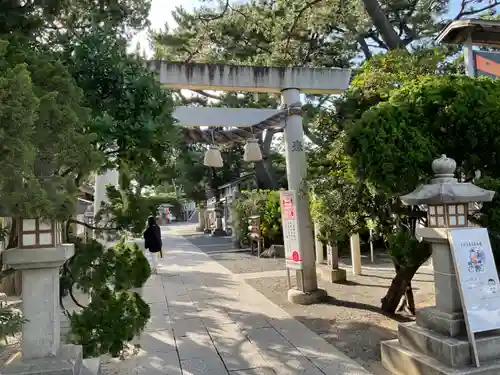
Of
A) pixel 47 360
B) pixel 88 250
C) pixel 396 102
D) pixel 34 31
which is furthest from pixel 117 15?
pixel 47 360

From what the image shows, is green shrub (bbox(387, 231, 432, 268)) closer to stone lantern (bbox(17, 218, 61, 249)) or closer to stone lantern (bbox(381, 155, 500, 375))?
stone lantern (bbox(381, 155, 500, 375))

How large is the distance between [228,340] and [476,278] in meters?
3.37

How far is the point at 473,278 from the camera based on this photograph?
4062mm

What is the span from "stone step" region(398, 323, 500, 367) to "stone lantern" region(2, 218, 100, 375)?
10.9 feet

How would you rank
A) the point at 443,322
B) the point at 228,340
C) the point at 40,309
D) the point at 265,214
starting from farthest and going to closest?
the point at 265,214, the point at 228,340, the point at 443,322, the point at 40,309

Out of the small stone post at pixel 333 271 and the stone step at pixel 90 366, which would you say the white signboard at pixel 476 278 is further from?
the small stone post at pixel 333 271

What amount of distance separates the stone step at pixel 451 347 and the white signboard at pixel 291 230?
11.8 ft

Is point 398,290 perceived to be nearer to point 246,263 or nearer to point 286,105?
point 286,105

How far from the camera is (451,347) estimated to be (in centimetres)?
383

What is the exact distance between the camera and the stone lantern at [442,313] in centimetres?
390

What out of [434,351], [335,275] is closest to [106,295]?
[434,351]

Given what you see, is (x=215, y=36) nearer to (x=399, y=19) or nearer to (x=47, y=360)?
(x=399, y=19)

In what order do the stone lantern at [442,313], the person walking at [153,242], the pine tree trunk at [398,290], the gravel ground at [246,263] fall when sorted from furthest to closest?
the gravel ground at [246,263], the person walking at [153,242], the pine tree trunk at [398,290], the stone lantern at [442,313]

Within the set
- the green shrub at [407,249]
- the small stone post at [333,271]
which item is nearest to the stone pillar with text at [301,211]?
the small stone post at [333,271]
